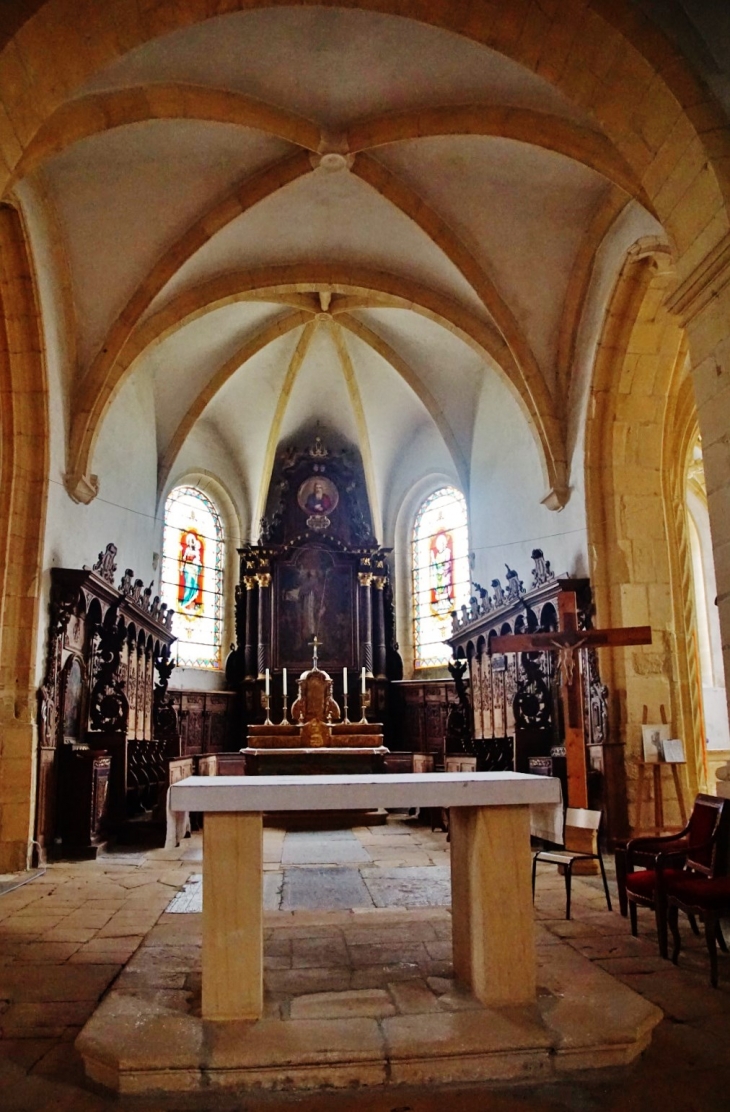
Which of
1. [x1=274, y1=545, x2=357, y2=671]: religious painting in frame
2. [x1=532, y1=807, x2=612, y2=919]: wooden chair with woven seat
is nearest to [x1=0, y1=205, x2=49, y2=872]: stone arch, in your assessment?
[x1=532, y1=807, x2=612, y2=919]: wooden chair with woven seat

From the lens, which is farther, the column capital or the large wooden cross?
the large wooden cross

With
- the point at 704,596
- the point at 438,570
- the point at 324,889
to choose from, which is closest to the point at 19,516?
the point at 324,889

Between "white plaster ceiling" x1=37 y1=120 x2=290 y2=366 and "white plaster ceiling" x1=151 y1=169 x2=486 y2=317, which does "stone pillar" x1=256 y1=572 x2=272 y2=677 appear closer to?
"white plaster ceiling" x1=151 y1=169 x2=486 y2=317

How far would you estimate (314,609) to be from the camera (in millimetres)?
15570

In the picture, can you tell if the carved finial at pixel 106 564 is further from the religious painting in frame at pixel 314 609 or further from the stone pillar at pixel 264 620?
the religious painting in frame at pixel 314 609

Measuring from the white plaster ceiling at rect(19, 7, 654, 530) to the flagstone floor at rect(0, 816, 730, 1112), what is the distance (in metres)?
5.82

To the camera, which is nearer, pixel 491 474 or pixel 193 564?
pixel 491 474

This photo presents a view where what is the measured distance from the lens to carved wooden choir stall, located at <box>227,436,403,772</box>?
49.6 feet

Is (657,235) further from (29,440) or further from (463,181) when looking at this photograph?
(29,440)

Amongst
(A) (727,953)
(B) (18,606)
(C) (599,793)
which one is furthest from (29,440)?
(A) (727,953)

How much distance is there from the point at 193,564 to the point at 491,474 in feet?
20.0

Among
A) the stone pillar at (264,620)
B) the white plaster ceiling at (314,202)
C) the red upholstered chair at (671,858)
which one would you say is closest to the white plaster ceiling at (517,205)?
the white plaster ceiling at (314,202)

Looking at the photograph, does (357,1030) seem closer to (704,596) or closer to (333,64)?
(333,64)

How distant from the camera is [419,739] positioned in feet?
48.5
